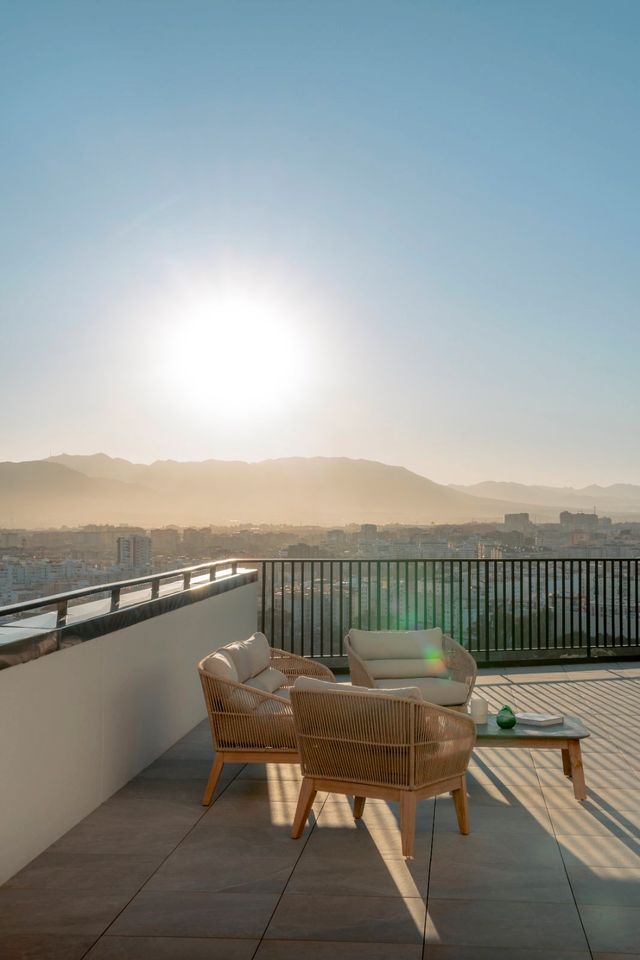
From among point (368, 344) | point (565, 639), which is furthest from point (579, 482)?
point (565, 639)

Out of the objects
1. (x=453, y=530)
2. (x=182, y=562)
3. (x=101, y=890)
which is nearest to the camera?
(x=101, y=890)

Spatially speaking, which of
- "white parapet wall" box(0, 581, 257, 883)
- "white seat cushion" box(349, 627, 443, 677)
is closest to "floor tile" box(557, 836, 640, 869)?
"white parapet wall" box(0, 581, 257, 883)

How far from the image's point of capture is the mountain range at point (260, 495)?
9.84m

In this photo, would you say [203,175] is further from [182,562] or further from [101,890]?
[101,890]

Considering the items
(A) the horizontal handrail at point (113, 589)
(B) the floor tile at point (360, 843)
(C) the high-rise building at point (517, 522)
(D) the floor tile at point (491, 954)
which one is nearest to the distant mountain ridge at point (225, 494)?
(C) the high-rise building at point (517, 522)

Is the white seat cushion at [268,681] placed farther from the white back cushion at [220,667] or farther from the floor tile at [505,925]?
the floor tile at [505,925]

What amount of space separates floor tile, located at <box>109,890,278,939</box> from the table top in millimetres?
1658

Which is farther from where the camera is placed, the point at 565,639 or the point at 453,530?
the point at 453,530

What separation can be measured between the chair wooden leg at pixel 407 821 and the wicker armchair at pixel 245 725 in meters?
0.88

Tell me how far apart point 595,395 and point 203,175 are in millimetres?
6856

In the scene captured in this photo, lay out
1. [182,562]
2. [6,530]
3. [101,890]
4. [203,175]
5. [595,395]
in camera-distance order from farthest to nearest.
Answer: [595,395]
[203,175]
[6,530]
[182,562]
[101,890]

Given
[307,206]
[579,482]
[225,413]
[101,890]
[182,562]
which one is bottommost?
[101,890]

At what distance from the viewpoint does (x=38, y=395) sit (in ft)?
37.3

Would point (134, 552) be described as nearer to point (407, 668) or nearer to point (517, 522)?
point (407, 668)
